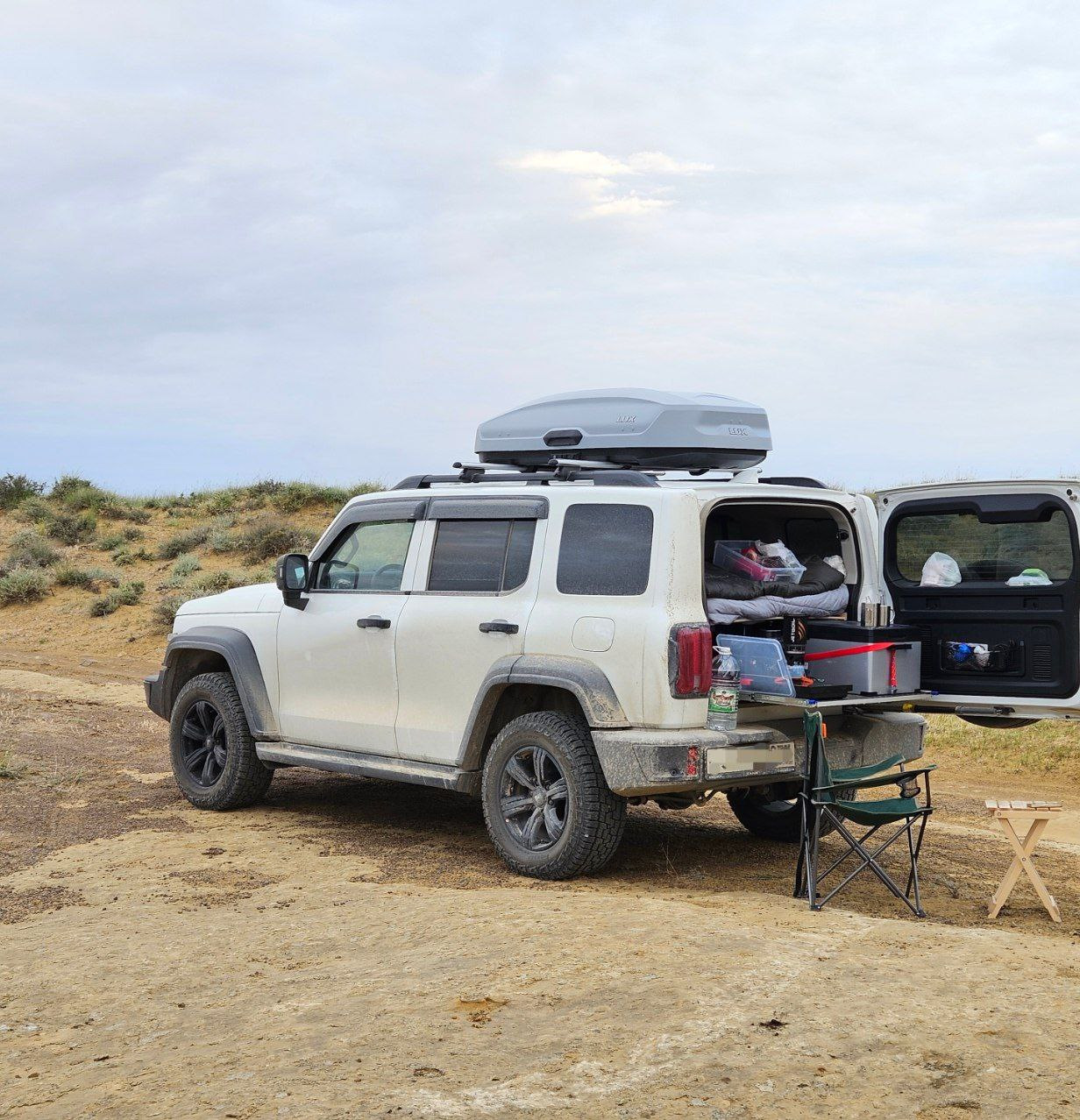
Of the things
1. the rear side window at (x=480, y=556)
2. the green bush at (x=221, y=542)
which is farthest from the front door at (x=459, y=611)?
the green bush at (x=221, y=542)

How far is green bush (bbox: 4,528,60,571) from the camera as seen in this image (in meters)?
29.0

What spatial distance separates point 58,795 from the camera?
9.88 metres

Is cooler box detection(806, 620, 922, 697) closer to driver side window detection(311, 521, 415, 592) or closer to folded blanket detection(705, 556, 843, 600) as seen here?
folded blanket detection(705, 556, 843, 600)

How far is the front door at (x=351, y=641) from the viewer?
7.80 meters

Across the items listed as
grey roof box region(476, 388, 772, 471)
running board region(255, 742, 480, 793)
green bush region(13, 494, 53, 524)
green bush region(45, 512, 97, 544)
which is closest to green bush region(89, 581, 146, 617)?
green bush region(45, 512, 97, 544)

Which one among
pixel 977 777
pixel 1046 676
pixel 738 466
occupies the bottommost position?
pixel 977 777

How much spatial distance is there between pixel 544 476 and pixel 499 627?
942 millimetres

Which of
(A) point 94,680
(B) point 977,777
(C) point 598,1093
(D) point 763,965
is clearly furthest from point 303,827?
(A) point 94,680

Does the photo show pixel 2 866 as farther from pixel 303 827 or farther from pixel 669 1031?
pixel 669 1031

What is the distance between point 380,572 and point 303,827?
1.82m

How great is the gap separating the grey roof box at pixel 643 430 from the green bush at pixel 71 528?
87.3 ft

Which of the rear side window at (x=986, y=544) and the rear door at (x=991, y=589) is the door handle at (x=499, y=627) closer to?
the rear door at (x=991, y=589)

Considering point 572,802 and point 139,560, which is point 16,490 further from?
point 572,802

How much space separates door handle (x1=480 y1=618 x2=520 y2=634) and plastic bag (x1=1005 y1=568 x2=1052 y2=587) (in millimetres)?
2697
